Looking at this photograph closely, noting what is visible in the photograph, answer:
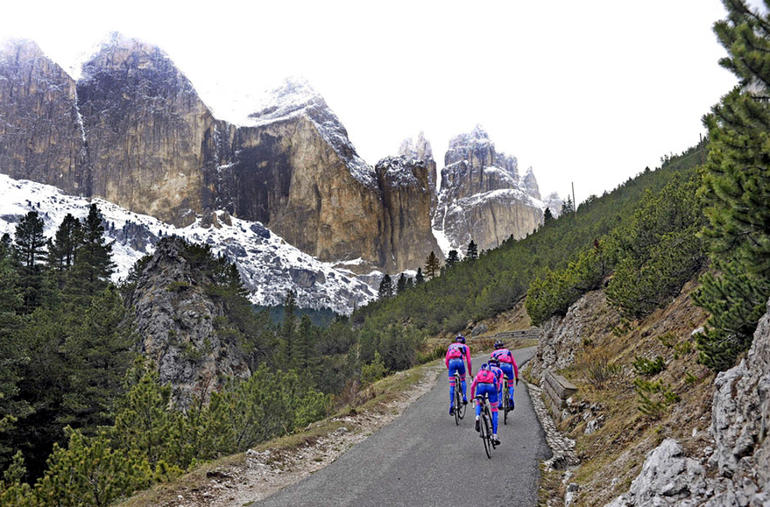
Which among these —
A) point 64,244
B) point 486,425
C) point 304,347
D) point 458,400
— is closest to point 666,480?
point 486,425

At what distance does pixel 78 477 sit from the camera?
786 centimetres

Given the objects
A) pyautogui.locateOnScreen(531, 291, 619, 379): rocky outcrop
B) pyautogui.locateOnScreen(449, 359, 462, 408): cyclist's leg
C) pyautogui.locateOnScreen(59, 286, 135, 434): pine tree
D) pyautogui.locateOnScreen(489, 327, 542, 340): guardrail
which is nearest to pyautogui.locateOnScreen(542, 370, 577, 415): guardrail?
pyautogui.locateOnScreen(449, 359, 462, 408): cyclist's leg

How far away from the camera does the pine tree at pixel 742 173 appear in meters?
4.91

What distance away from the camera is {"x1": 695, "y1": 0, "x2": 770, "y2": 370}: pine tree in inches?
193

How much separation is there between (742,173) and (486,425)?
6.20 m

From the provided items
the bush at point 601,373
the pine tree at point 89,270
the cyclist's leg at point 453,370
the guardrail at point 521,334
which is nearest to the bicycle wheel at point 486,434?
the cyclist's leg at point 453,370

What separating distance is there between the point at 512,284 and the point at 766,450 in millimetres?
51300

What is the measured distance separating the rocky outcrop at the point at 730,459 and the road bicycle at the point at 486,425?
3.84 m

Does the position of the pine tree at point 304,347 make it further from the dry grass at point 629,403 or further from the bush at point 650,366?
the bush at point 650,366

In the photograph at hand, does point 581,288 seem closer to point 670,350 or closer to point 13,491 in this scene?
point 670,350

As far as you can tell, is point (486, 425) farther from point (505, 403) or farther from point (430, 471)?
point (505, 403)

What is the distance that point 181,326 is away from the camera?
34.2 m

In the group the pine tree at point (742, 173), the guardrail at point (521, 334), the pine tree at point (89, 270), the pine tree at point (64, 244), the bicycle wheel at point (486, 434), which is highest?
the pine tree at point (64, 244)

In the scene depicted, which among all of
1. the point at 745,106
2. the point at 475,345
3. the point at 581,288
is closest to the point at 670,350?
the point at 745,106
